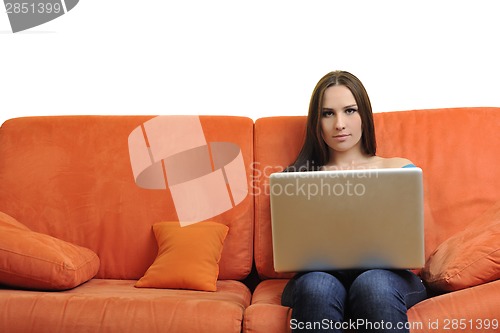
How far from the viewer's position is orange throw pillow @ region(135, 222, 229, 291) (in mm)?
1974

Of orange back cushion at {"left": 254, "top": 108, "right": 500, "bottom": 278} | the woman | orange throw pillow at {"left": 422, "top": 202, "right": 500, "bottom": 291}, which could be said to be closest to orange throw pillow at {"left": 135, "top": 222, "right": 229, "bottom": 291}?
orange back cushion at {"left": 254, "top": 108, "right": 500, "bottom": 278}

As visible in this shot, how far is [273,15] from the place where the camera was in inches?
103

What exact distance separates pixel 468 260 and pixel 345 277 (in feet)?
1.13

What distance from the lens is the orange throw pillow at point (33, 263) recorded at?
181 centimetres

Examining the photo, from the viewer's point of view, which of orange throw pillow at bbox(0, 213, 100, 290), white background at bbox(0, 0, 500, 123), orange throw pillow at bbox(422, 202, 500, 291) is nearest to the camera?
orange throw pillow at bbox(422, 202, 500, 291)

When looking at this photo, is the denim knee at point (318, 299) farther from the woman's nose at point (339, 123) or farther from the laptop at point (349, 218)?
the woman's nose at point (339, 123)

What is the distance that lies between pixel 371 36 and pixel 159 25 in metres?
0.94

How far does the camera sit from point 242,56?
8.69 ft

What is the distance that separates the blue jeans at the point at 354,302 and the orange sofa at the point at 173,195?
9.8 inches

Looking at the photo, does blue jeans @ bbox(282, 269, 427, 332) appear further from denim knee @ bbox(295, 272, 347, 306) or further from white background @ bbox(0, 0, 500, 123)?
white background @ bbox(0, 0, 500, 123)

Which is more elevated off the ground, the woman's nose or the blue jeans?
the woman's nose

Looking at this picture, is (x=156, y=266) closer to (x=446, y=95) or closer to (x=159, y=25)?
(x=159, y=25)

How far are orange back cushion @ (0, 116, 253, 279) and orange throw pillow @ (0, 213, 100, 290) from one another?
0.90 ft

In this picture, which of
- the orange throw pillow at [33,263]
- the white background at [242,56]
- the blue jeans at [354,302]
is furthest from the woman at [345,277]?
the orange throw pillow at [33,263]
